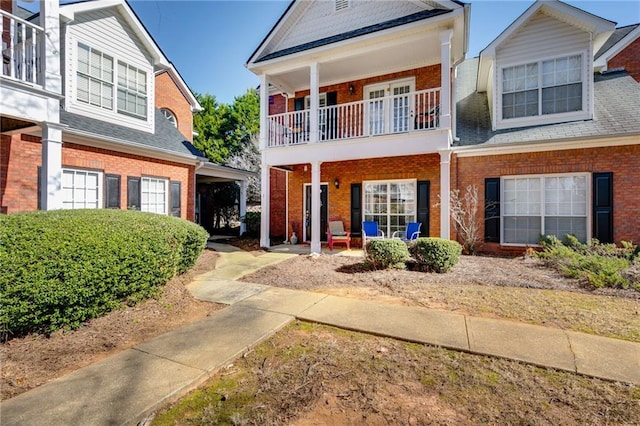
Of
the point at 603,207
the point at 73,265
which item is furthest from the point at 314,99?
the point at 603,207

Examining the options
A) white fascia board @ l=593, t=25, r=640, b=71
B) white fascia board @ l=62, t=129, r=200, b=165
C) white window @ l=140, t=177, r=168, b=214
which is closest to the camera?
white fascia board @ l=62, t=129, r=200, b=165

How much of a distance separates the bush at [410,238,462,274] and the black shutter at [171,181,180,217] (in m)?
8.34

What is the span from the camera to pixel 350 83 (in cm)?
1186

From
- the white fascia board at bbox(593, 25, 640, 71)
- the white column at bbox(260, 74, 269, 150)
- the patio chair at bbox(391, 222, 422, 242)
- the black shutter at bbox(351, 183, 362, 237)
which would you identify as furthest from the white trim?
the white column at bbox(260, 74, 269, 150)

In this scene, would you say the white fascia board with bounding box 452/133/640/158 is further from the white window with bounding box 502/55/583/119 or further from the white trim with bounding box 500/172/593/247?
the white window with bounding box 502/55/583/119

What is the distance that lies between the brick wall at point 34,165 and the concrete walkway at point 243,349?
5.30m

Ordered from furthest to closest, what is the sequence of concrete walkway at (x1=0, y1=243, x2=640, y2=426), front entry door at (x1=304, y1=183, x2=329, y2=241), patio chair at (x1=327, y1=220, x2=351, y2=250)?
1. front entry door at (x1=304, y1=183, x2=329, y2=241)
2. patio chair at (x1=327, y1=220, x2=351, y2=250)
3. concrete walkway at (x1=0, y1=243, x2=640, y2=426)

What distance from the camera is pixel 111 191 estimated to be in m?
8.91

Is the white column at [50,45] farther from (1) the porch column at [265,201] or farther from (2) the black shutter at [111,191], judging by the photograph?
(1) the porch column at [265,201]

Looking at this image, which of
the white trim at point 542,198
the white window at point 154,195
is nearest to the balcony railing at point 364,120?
the white trim at point 542,198

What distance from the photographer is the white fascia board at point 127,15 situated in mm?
7988

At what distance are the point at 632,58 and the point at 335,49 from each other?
11691 millimetres

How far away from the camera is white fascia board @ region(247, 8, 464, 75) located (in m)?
8.43

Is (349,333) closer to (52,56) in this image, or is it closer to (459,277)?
(459,277)
